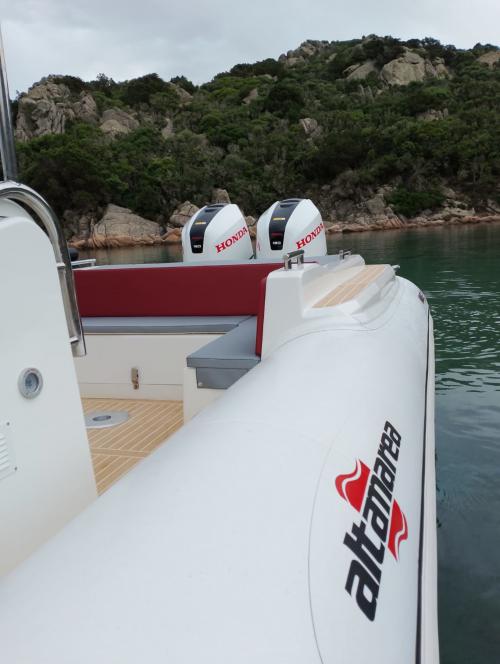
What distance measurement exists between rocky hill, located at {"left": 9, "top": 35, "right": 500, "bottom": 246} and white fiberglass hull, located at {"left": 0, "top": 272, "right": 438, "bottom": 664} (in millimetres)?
25473

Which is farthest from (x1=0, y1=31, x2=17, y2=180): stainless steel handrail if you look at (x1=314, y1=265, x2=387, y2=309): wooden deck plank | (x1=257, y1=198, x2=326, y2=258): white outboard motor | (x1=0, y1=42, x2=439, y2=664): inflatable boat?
(x1=257, y1=198, x2=326, y2=258): white outboard motor

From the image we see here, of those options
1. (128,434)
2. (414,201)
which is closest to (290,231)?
(128,434)

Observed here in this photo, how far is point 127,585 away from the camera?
642mm

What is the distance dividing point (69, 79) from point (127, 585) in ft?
186

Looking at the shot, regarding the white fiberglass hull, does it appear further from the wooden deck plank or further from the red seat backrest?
the red seat backrest

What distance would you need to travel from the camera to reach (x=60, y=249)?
1137mm

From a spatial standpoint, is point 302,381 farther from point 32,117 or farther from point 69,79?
point 69,79

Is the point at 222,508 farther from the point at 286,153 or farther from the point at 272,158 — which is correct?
the point at 286,153

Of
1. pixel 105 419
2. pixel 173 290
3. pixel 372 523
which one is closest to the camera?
pixel 372 523

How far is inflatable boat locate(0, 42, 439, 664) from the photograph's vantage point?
0.61m

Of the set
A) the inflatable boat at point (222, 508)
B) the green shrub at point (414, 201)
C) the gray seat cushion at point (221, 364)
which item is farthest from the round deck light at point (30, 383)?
the green shrub at point (414, 201)

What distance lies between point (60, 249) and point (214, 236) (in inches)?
140

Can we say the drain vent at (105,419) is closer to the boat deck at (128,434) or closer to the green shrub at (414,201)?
the boat deck at (128,434)

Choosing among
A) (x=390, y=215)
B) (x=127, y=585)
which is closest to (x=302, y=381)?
(x=127, y=585)
